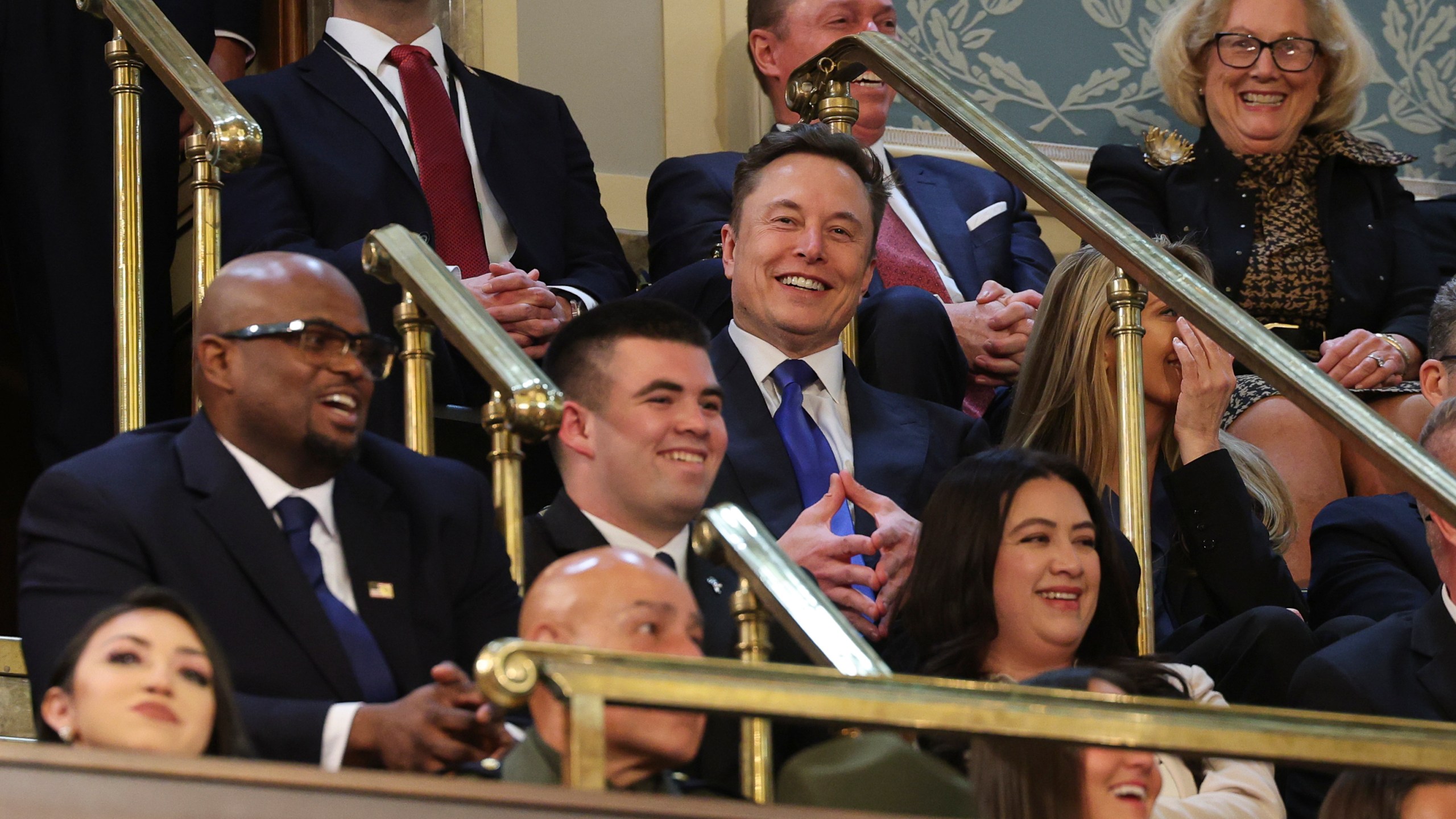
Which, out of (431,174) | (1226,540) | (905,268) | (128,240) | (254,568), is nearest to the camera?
(254,568)

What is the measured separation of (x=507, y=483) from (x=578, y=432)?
19 centimetres

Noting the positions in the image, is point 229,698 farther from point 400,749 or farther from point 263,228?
point 263,228

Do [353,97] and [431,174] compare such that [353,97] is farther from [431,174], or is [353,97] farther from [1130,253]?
[1130,253]

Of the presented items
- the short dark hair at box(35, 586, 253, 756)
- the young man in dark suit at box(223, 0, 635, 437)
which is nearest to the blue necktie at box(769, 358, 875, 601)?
the young man in dark suit at box(223, 0, 635, 437)

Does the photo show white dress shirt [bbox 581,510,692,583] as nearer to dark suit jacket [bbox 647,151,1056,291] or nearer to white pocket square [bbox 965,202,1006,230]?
dark suit jacket [bbox 647,151,1056,291]

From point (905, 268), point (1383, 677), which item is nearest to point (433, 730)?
point (1383, 677)

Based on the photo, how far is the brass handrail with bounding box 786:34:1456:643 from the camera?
2510mm

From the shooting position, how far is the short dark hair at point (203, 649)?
1.71 meters

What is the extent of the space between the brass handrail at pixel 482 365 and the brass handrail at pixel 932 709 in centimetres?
54

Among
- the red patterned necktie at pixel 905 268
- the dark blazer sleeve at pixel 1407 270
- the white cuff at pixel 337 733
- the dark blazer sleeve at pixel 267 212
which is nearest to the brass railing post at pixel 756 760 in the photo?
the white cuff at pixel 337 733

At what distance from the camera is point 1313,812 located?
2.39 m

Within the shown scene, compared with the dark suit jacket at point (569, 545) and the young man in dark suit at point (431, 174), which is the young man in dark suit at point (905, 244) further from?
the dark suit jacket at point (569, 545)

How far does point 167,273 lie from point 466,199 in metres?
0.55

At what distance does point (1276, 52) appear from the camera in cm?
402
